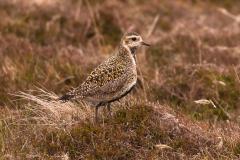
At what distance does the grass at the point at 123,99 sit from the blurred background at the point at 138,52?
3 cm

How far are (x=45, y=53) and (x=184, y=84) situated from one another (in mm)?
4136

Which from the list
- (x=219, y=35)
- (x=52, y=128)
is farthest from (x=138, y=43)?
(x=219, y=35)

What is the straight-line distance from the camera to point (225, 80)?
24.8ft

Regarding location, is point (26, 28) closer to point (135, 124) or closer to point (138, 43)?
point (138, 43)

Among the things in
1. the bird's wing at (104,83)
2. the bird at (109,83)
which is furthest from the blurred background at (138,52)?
the bird's wing at (104,83)

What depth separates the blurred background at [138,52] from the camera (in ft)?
24.0

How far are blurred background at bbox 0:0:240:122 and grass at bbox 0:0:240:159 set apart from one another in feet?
0.10

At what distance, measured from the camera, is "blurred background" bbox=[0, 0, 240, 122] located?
7324 mm

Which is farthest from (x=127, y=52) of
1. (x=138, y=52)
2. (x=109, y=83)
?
(x=138, y=52)

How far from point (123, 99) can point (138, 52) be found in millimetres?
5693

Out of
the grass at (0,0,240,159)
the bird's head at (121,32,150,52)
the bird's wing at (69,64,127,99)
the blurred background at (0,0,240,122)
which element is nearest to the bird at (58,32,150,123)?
the bird's wing at (69,64,127,99)

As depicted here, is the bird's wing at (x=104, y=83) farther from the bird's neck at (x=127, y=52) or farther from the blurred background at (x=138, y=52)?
the blurred background at (x=138, y=52)

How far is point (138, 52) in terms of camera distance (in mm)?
11547

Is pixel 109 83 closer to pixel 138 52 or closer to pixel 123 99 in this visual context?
pixel 123 99
